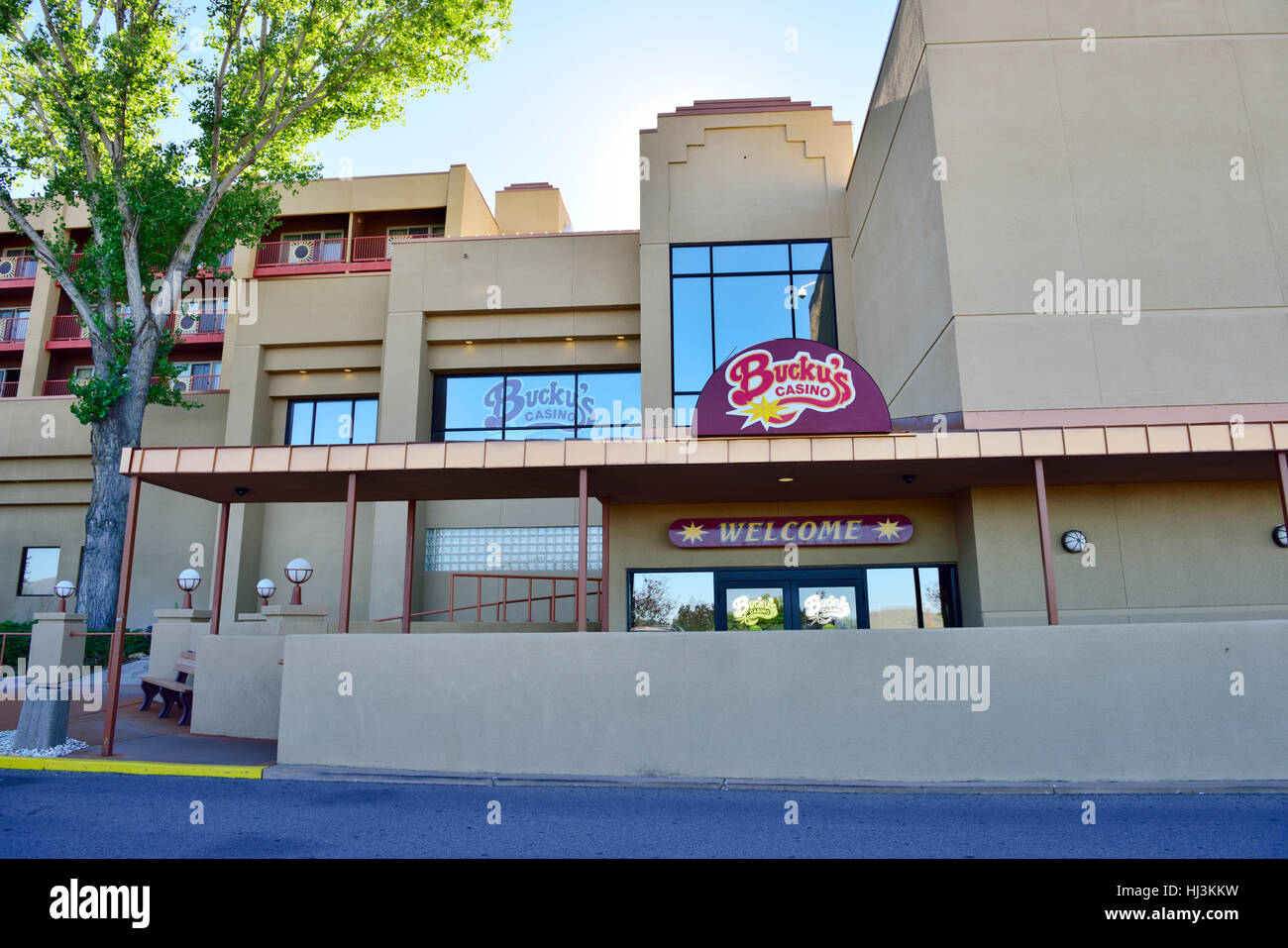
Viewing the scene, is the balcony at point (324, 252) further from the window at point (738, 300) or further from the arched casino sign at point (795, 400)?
the arched casino sign at point (795, 400)

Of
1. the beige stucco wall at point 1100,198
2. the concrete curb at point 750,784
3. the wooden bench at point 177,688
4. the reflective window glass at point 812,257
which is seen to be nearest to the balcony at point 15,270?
the wooden bench at point 177,688

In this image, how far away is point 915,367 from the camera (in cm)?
1230

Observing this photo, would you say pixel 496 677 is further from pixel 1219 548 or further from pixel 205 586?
pixel 205 586

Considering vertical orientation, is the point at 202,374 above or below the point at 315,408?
above

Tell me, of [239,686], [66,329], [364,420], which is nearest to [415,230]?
[364,420]

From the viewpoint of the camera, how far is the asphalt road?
5.60 metres

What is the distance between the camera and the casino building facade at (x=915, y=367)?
9.41 metres

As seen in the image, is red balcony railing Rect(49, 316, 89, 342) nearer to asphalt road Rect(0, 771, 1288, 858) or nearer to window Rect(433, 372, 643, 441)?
window Rect(433, 372, 643, 441)

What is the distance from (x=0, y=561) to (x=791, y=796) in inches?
1004

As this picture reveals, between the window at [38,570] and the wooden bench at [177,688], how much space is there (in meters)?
12.6

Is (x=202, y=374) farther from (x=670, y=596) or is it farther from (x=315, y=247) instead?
(x=670, y=596)

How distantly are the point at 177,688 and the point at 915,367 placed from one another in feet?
40.6

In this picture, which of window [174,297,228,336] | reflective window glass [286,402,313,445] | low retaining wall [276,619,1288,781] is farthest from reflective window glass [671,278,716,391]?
window [174,297,228,336]

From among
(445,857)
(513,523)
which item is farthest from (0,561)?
(445,857)
